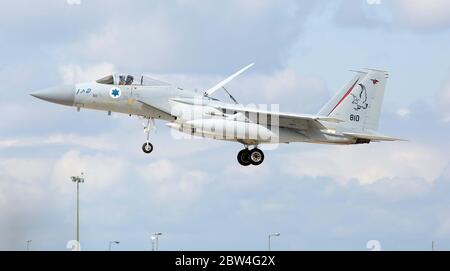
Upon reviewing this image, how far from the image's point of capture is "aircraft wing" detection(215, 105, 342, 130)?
120 feet

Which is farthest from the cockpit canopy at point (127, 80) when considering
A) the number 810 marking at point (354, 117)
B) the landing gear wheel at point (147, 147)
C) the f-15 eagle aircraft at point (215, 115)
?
the number 810 marking at point (354, 117)

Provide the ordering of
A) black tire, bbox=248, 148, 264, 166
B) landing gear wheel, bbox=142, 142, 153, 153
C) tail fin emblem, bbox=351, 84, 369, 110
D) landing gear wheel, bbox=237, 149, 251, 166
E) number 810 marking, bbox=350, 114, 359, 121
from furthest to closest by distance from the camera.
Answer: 1. tail fin emblem, bbox=351, 84, 369, 110
2. number 810 marking, bbox=350, 114, 359, 121
3. landing gear wheel, bbox=237, 149, 251, 166
4. black tire, bbox=248, 148, 264, 166
5. landing gear wheel, bbox=142, 142, 153, 153

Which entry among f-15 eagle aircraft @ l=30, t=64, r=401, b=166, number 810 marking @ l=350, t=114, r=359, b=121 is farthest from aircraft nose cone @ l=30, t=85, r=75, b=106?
number 810 marking @ l=350, t=114, r=359, b=121

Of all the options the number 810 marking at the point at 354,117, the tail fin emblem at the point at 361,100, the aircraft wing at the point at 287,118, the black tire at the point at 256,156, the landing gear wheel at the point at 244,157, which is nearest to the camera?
the aircraft wing at the point at 287,118

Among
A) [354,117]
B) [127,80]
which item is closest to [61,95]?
[127,80]

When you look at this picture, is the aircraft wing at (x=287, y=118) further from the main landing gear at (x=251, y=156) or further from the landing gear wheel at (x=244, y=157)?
the landing gear wheel at (x=244, y=157)

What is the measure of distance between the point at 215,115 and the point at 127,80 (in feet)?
11.2

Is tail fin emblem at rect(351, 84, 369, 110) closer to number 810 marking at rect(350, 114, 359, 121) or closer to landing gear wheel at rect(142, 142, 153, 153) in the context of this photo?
number 810 marking at rect(350, 114, 359, 121)

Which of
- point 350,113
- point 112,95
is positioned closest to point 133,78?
point 112,95

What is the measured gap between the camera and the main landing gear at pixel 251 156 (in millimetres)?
37594

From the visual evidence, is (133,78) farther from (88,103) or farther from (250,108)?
(250,108)

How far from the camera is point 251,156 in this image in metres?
37.6

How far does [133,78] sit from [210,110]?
9.88 feet
